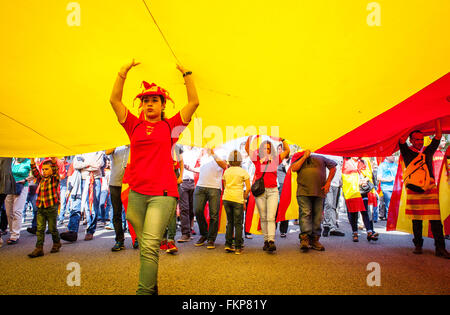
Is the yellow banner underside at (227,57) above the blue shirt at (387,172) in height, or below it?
above

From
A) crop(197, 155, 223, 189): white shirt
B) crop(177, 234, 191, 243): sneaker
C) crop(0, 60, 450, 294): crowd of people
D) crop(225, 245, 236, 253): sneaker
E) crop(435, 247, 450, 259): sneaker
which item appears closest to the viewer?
crop(0, 60, 450, 294): crowd of people

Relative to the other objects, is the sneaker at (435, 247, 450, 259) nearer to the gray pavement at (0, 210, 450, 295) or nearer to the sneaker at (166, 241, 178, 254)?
the gray pavement at (0, 210, 450, 295)

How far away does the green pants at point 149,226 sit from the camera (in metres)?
1.73

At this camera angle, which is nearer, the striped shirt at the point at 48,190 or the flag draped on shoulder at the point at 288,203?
the striped shirt at the point at 48,190

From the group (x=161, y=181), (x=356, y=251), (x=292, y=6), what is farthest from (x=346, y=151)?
(x=161, y=181)

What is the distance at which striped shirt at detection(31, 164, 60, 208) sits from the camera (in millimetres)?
3784

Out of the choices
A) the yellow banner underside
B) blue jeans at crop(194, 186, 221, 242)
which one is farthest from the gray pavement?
the yellow banner underside

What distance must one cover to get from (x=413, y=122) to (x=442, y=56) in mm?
1510

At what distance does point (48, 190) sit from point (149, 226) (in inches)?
114

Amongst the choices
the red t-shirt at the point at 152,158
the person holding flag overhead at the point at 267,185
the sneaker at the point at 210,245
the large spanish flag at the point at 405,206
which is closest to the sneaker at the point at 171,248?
the sneaker at the point at 210,245

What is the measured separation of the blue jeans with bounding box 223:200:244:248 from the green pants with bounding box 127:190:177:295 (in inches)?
87.0

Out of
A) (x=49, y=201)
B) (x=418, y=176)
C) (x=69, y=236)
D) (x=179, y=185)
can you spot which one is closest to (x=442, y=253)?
(x=418, y=176)

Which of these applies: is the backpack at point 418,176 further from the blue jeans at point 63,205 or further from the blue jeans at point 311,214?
the blue jeans at point 63,205

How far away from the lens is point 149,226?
5.99 ft
